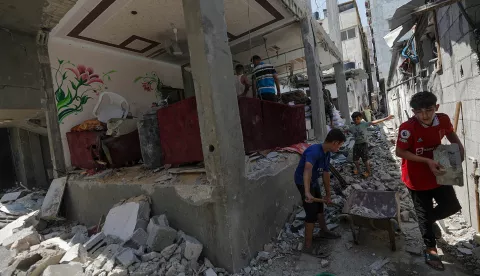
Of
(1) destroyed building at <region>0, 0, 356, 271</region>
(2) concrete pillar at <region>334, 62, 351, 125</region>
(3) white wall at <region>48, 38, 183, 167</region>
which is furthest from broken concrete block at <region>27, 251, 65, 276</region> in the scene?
(2) concrete pillar at <region>334, 62, 351, 125</region>

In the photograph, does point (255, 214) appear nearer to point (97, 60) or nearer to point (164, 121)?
point (164, 121)

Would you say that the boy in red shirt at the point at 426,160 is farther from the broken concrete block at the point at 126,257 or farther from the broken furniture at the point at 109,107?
the broken furniture at the point at 109,107

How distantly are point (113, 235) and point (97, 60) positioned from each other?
4.32 metres

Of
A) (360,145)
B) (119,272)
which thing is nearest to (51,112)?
(119,272)

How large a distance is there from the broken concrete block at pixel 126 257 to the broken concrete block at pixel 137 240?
0.15 metres

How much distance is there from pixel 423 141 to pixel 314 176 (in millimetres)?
1317

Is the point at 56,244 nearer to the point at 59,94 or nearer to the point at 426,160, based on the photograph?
the point at 59,94

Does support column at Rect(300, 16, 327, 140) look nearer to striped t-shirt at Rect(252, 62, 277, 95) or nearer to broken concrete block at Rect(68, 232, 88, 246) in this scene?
striped t-shirt at Rect(252, 62, 277, 95)

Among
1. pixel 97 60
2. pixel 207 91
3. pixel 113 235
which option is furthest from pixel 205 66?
pixel 97 60

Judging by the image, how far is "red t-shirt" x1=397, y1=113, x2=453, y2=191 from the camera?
8.39 ft

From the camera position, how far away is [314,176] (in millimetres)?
3432

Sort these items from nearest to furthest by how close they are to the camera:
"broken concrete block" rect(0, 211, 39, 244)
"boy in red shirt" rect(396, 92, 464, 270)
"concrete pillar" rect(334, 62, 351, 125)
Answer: "boy in red shirt" rect(396, 92, 464, 270), "broken concrete block" rect(0, 211, 39, 244), "concrete pillar" rect(334, 62, 351, 125)

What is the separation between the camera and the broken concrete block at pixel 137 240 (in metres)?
3.16

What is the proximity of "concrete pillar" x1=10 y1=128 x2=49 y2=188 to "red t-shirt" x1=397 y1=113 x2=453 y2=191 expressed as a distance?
934 centimetres
